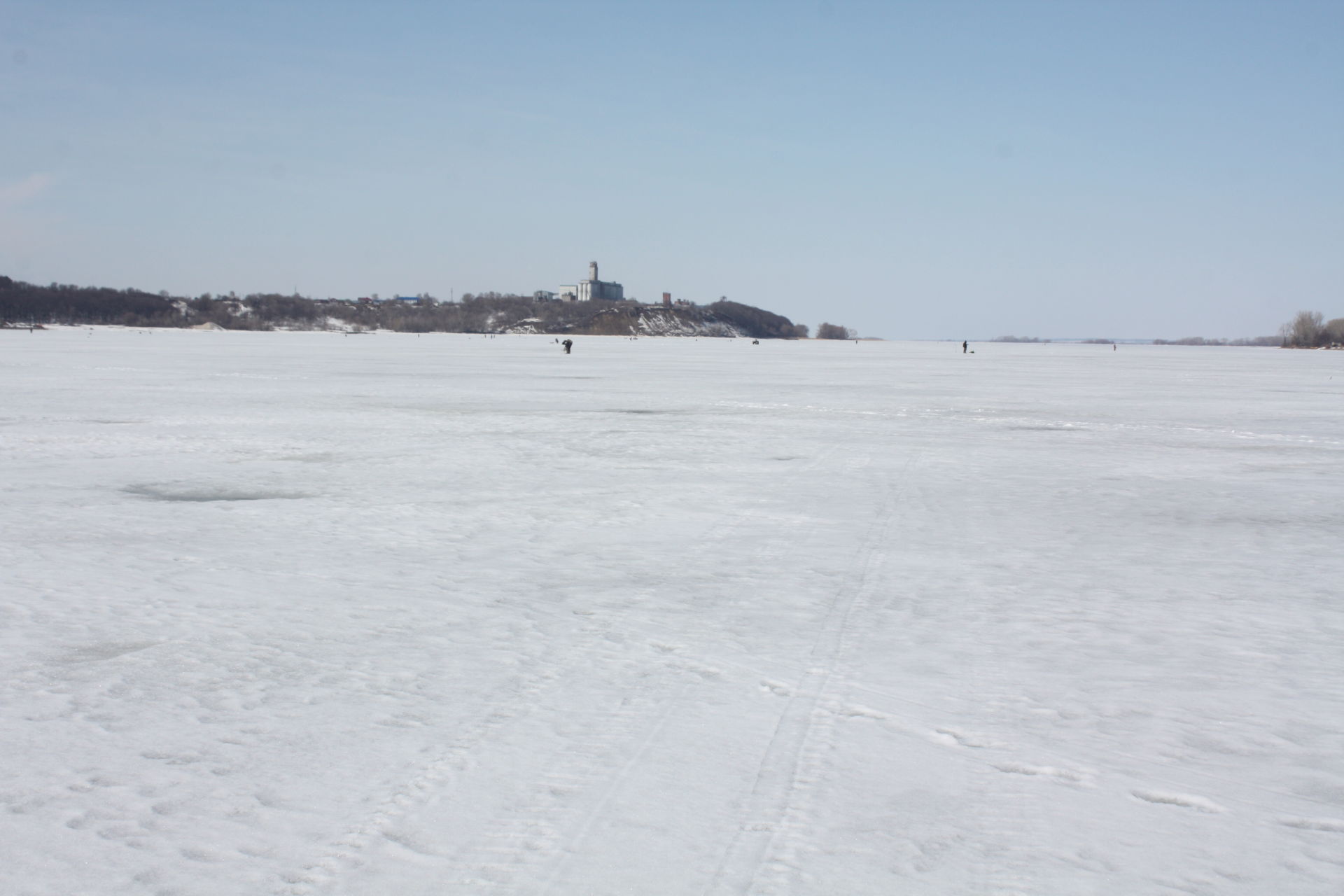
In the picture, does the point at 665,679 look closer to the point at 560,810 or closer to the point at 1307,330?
the point at 560,810

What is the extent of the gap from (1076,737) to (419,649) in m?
2.82

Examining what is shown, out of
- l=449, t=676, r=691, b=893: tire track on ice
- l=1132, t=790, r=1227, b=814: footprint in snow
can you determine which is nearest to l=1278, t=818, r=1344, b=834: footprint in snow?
l=1132, t=790, r=1227, b=814: footprint in snow

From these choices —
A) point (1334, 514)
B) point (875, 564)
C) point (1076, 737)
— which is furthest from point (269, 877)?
point (1334, 514)

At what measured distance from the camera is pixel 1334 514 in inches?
332

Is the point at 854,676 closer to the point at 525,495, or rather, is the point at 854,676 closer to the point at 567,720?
the point at 567,720

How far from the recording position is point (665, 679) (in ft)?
14.1

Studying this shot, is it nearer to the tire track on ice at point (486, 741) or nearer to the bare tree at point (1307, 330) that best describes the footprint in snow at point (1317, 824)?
the tire track on ice at point (486, 741)

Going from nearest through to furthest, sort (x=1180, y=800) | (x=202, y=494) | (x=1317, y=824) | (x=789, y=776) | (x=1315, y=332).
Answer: (x=1317, y=824), (x=1180, y=800), (x=789, y=776), (x=202, y=494), (x=1315, y=332)

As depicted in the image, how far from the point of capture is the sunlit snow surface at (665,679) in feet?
9.47

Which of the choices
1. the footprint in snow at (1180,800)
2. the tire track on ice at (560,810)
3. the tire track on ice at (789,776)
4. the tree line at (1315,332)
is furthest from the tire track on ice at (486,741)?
the tree line at (1315,332)

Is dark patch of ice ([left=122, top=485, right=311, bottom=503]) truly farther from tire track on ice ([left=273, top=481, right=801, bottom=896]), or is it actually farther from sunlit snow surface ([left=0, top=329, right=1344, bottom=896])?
tire track on ice ([left=273, top=481, right=801, bottom=896])

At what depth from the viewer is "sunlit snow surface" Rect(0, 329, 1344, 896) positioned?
2.89 m

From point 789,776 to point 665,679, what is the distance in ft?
3.39

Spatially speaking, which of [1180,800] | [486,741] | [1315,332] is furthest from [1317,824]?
[1315,332]
